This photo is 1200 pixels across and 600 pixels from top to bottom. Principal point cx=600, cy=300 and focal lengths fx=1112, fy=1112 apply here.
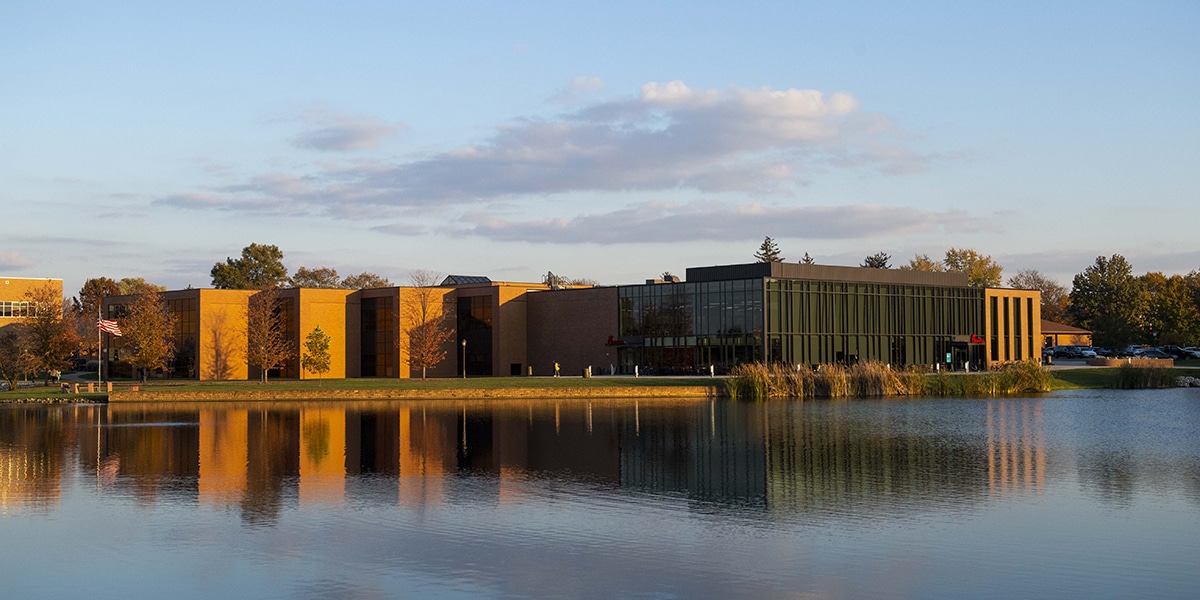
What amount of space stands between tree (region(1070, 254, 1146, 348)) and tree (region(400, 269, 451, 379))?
77.6 meters

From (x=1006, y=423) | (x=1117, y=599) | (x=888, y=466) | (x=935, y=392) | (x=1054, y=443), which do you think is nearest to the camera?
(x=1117, y=599)

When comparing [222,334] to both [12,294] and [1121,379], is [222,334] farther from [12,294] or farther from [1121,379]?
[1121,379]

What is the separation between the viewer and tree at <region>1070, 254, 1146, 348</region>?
12356 cm

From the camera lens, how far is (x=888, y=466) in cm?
2652

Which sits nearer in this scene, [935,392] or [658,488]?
[658,488]

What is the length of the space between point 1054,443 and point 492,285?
197ft

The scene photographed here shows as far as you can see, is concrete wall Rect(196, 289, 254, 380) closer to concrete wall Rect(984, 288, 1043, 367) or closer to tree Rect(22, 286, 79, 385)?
tree Rect(22, 286, 79, 385)

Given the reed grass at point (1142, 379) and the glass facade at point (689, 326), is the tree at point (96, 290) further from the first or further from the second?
the reed grass at point (1142, 379)

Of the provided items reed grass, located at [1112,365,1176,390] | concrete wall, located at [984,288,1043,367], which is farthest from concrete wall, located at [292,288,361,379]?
reed grass, located at [1112,365,1176,390]

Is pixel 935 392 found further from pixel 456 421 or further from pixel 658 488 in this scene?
pixel 658 488

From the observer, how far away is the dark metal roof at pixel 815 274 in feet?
265

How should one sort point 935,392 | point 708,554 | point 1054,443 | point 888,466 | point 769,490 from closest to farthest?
point 708,554, point 769,490, point 888,466, point 1054,443, point 935,392

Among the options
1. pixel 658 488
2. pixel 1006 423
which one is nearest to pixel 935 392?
pixel 1006 423

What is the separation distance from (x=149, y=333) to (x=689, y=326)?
38.5 metres
